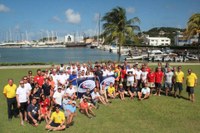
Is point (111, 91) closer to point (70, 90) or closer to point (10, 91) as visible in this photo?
point (70, 90)

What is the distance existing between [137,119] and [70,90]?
3.70 m

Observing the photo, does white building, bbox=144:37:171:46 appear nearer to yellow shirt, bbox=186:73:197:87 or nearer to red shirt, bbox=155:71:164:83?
red shirt, bbox=155:71:164:83

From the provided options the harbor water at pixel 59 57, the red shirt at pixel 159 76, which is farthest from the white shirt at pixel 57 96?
the harbor water at pixel 59 57

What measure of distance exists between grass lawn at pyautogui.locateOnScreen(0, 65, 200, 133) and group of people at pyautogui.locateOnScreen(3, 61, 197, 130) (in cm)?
46

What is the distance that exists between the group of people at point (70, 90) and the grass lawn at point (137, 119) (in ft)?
1.51

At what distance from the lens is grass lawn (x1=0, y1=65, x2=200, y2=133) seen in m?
10.5

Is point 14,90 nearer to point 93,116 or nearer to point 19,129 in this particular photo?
point 19,129

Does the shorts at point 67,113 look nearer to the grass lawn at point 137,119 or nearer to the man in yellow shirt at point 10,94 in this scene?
the grass lawn at point 137,119

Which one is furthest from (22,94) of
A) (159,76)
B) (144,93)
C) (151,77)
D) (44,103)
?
(159,76)

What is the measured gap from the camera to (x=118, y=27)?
35.0 meters

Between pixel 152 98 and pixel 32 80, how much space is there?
747cm

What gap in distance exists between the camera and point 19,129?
1047 centimetres

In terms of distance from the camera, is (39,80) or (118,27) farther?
(118,27)

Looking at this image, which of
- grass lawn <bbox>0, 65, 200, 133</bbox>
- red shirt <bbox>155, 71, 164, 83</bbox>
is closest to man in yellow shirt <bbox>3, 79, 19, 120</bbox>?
grass lawn <bbox>0, 65, 200, 133</bbox>
